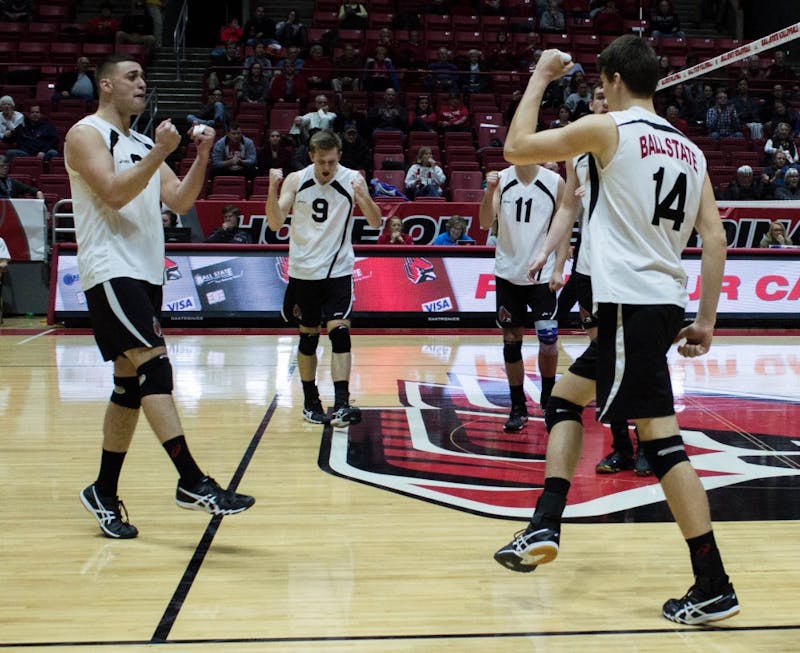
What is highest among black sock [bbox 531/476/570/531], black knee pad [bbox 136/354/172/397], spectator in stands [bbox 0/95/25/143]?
spectator in stands [bbox 0/95/25/143]

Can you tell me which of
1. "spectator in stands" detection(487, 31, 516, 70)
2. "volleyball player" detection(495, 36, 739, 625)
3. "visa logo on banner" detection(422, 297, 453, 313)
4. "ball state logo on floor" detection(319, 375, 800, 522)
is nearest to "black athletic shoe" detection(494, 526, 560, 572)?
"volleyball player" detection(495, 36, 739, 625)

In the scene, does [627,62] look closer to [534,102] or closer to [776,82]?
[534,102]

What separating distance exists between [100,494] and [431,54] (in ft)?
56.5

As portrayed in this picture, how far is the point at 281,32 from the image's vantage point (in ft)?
66.7

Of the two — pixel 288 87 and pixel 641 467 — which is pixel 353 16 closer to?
pixel 288 87

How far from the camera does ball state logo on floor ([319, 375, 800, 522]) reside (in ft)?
16.2

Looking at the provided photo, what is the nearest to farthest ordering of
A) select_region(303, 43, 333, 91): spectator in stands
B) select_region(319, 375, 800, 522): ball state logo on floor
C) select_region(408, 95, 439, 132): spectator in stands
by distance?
1. select_region(319, 375, 800, 522): ball state logo on floor
2. select_region(408, 95, 439, 132): spectator in stands
3. select_region(303, 43, 333, 91): spectator in stands

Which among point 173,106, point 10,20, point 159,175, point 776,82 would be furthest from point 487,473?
point 10,20

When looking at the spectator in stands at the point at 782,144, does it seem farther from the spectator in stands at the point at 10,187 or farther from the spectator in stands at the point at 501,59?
the spectator in stands at the point at 10,187

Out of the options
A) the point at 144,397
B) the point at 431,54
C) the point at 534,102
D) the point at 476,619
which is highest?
the point at 431,54

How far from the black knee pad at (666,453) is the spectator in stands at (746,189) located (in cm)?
1378

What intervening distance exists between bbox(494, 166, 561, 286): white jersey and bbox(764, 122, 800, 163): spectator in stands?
12.4 meters

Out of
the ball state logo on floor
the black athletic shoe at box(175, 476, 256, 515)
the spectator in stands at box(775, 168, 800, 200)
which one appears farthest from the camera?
the spectator in stands at box(775, 168, 800, 200)

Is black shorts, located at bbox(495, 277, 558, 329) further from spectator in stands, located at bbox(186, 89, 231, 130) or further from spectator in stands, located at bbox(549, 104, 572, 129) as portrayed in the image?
spectator in stands, located at bbox(186, 89, 231, 130)
